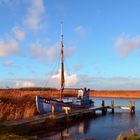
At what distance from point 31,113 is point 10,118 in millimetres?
4159

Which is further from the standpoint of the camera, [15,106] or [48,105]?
[48,105]

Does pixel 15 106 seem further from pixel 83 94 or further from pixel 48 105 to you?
pixel 83 94

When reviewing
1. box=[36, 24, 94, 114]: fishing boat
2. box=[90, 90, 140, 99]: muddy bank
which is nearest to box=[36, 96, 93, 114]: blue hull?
box=[36, 24, 94, 114]: fishing boat

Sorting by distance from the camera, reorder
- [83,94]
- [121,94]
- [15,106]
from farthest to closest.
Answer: [121,94] → [83,94] → [15,106]

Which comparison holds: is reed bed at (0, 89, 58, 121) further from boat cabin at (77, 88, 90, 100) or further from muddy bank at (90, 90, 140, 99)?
muddy bank at (90, 90, 140, 99)

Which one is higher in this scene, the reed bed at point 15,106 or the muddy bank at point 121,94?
the muddy bank at point 121,94

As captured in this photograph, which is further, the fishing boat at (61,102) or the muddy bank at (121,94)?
the muddy bank at (121,94)

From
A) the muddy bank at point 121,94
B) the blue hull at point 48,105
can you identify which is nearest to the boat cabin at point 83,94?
the blue hull at point 48,105

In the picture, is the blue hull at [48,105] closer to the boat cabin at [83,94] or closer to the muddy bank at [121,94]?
the boat cabin at [83,94]

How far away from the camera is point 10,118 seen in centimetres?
2873

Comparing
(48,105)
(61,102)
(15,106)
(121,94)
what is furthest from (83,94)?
(121,94)

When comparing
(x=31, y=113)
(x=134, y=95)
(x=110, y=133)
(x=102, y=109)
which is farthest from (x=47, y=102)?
(x=134, y=95)

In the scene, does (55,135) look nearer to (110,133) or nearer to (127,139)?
(110,133)

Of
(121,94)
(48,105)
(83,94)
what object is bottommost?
(48,105)
